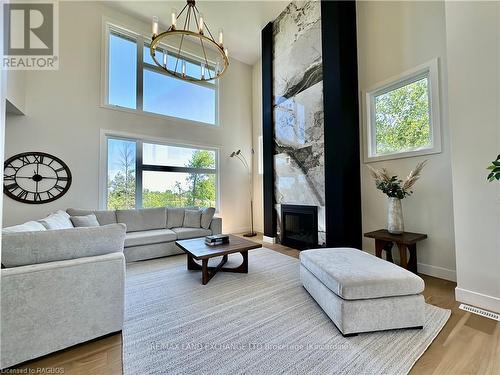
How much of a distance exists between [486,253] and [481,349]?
873mm

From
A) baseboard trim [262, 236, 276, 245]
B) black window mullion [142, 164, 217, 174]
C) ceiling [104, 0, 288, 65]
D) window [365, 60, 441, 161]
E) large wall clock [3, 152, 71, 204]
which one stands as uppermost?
ceiling [104, 0, 288, 65]

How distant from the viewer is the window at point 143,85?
4.20 meters

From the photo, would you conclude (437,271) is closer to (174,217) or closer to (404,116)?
(404,116)

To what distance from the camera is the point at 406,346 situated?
150 centimetres

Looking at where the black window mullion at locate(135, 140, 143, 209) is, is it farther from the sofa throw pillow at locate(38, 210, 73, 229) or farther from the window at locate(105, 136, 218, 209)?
the sofa throw pillow at locate(38, 210, 73, 229)

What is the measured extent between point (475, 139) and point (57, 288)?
11.8 feet

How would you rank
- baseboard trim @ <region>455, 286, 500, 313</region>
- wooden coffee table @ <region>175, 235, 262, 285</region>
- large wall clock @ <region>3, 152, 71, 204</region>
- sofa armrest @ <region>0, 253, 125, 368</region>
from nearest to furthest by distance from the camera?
sofa armrest @ <region>0, 253, 125, 368</region>
baseboard trim @ <region>455, 286, 500, 313</region>
wooden coffee table @ <region>175, 235, 262, 285</region>
large wall clock @ <region>3, 152, 71, 204</region>

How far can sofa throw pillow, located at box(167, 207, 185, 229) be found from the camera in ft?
13.6

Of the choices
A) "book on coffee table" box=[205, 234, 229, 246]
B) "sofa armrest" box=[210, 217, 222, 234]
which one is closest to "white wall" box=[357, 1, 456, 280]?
"book on coffee table" box=[205, 234, 229, 246]

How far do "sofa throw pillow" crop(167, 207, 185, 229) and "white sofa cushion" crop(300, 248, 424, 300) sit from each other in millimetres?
3002

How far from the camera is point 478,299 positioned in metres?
1.97

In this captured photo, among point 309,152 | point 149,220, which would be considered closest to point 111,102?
point 149,220

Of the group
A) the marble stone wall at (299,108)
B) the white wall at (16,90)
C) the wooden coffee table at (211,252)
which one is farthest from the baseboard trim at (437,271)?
the white wall at (16,90)

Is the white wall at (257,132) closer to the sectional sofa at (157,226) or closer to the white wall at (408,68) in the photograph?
the sectional sofa at (157,226)
